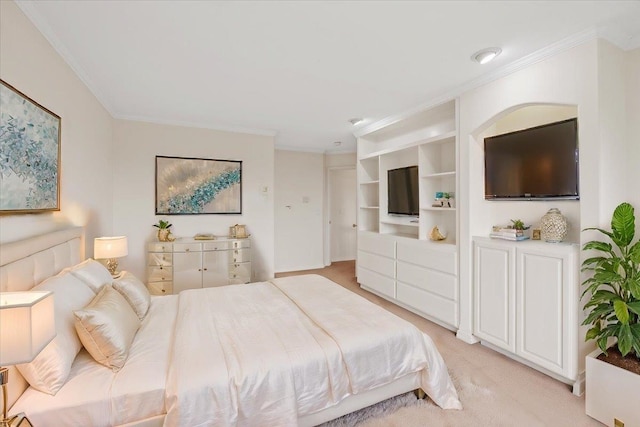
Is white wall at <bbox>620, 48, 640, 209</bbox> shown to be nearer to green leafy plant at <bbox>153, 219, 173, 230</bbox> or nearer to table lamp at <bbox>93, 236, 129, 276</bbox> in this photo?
table lamp at <bbox>93, 236, 129, 276</bbox>

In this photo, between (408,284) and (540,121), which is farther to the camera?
(408,284)

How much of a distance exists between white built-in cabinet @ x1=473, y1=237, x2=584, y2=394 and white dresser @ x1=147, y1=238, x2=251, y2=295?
2.95 metres

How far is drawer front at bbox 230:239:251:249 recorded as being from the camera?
4.03 meters

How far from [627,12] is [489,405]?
2.65 meters

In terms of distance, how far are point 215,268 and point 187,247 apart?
460mm

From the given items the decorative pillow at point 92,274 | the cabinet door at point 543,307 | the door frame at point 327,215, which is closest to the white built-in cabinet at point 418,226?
the cabinet door at point 543,307

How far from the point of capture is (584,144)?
201 cm

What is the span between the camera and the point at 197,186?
4188mm

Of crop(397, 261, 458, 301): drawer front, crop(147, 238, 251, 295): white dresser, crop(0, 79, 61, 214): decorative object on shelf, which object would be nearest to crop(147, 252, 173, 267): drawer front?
crop(147, 238, 251, 295): white dresser

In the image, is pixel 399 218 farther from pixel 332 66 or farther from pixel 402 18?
pixel 402 18

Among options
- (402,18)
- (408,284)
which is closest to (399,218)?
(408,284)

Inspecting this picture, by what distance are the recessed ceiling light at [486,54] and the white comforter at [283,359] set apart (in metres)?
2.13

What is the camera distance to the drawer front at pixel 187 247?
373 centimetres

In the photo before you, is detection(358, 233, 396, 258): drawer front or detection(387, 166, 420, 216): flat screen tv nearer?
detection(387, 166, 420, 216): flat screen tv
